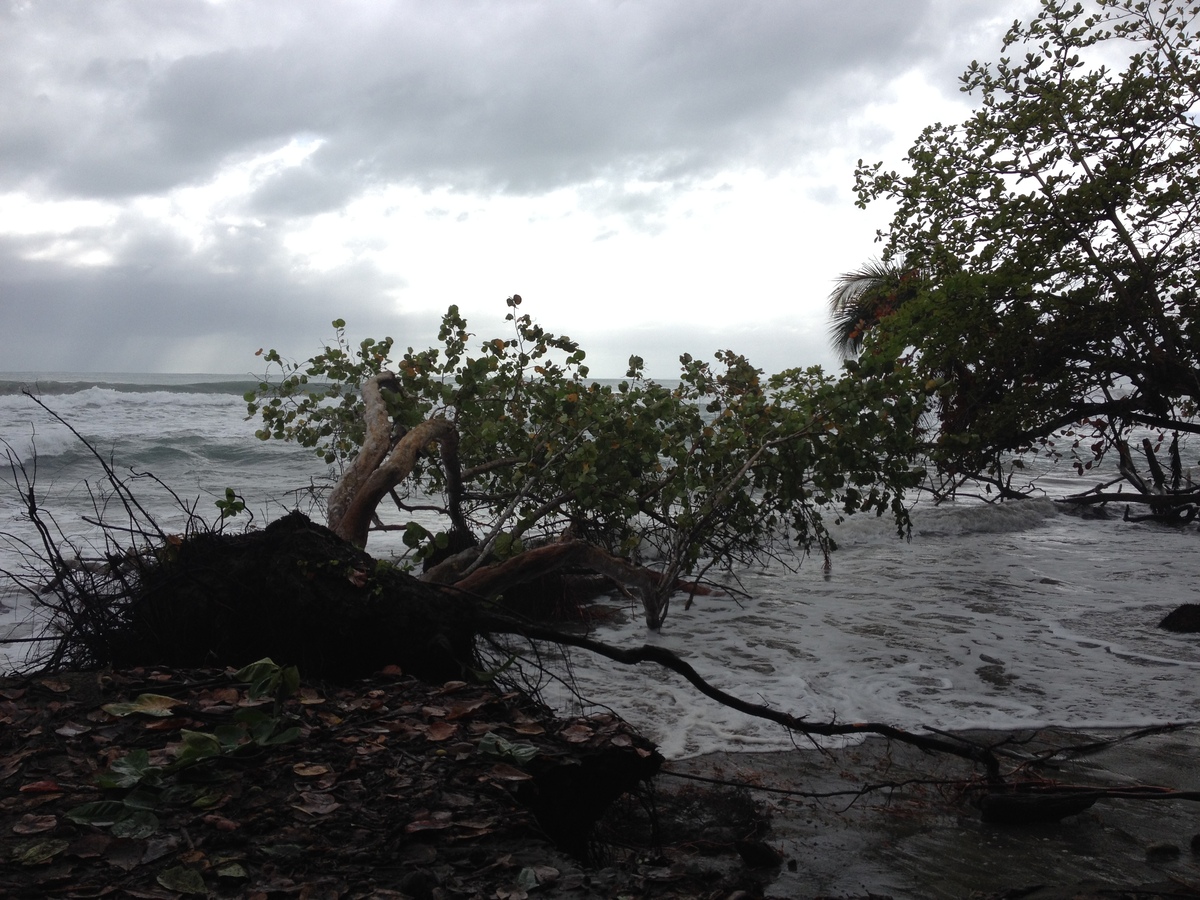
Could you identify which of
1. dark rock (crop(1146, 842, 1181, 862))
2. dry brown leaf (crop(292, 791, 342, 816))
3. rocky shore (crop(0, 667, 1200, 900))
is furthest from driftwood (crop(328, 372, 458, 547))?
dark rock (crop(1146, 842, 1181, 862))

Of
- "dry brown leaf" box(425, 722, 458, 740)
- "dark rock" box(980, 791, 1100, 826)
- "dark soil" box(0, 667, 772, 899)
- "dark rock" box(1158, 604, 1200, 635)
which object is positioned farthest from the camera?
"dark rock" box(1158, 604, 1200, 635)

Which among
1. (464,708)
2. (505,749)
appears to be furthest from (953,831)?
(464,708)

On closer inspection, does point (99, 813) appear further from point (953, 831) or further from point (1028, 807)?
point (1028, 807)

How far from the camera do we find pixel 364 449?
19.7 ft

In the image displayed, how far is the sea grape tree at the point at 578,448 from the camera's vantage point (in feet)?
19.6

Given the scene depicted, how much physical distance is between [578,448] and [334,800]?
12.9ft

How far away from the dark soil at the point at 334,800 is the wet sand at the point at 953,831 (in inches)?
14.2

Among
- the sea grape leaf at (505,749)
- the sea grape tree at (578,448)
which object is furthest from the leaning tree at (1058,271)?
the sea grape leaf at (505,749)

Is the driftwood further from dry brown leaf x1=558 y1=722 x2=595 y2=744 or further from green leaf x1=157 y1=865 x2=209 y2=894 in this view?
green leaf x1=157 y1=865 x2=209 y2=894

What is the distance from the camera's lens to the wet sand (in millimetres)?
3553

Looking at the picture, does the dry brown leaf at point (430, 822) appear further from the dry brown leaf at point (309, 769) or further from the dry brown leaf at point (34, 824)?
the dry brown leaf at point (34, 824)

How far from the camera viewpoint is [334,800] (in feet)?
9.71

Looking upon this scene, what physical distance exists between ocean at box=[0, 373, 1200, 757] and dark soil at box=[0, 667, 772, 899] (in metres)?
1.10

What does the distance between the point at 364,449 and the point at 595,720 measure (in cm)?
301
